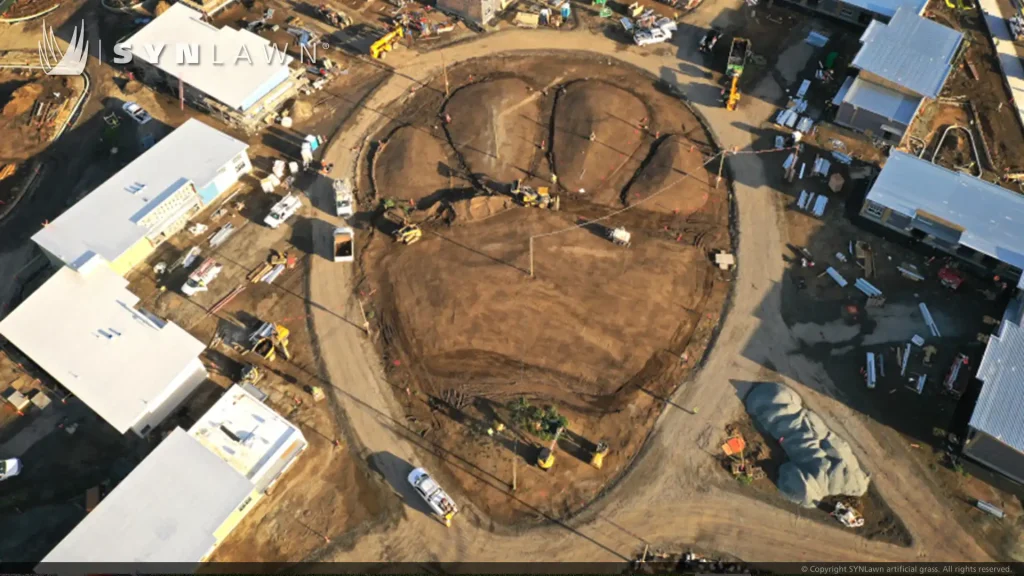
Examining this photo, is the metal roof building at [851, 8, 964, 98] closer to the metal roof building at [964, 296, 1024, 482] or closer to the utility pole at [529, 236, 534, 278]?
the metal roof building at [964, 296, 1024, 482]

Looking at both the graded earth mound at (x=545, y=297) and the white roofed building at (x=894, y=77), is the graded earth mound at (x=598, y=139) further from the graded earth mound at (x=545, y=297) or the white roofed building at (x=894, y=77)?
the white roofed building at (x=894, y=77)

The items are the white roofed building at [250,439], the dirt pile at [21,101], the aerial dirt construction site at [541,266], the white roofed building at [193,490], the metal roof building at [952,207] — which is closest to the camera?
the white roofed building at [193,490]

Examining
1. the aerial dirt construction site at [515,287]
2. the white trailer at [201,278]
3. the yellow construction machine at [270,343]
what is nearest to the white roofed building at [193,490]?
the aerial dirt construction site at [515,287]

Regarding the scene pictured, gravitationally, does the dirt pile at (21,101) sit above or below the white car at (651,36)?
below

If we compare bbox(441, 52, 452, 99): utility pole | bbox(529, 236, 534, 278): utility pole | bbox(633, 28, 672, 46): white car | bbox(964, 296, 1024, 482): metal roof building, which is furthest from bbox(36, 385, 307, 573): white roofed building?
bbox(633, 28, 672, 46): white car

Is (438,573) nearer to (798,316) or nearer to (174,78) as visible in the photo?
(798,316)
